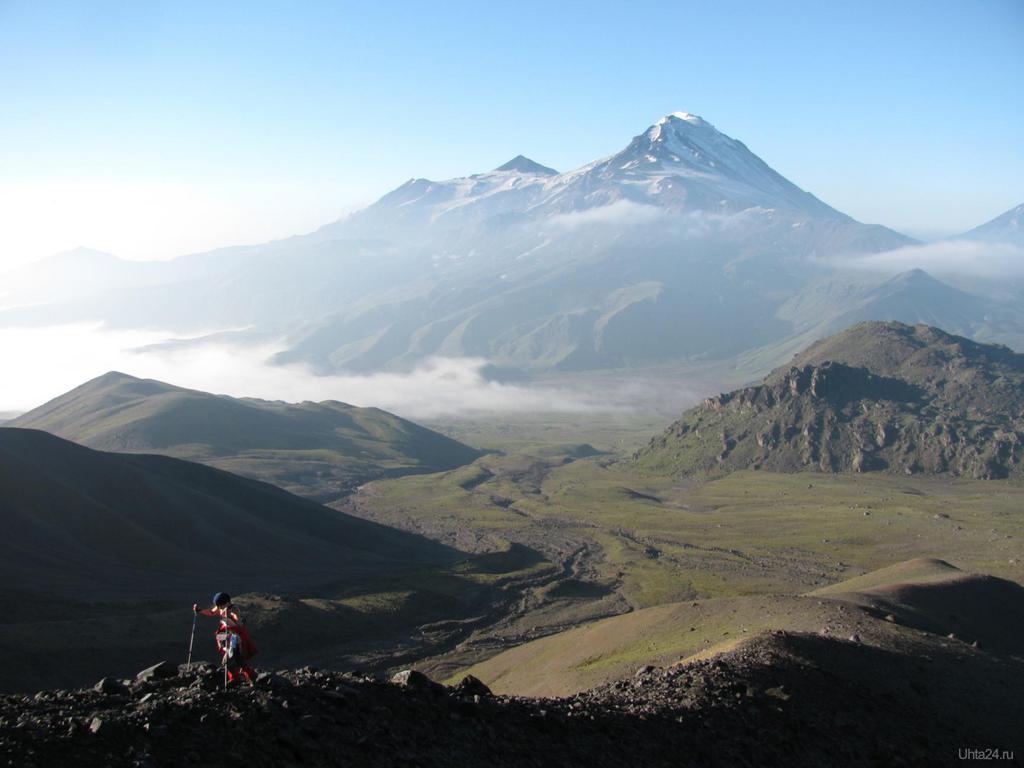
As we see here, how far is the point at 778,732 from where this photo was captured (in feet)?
74.5

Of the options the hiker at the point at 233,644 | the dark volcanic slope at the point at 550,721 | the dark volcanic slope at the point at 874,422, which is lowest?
the dark volcanic slope at the point at 874,422

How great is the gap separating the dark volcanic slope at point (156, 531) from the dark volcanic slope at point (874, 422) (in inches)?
3616

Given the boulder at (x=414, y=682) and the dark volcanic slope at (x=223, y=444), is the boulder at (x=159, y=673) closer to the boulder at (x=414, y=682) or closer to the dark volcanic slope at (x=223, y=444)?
the boulder at (x=414, y=682)

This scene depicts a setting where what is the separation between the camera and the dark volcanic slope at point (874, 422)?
529ft

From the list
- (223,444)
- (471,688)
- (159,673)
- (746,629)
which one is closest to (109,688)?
(159,673)

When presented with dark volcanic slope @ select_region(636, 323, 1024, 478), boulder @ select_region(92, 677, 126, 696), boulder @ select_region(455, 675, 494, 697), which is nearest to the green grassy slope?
boulder @ select_region(455, 675, 494, 697)

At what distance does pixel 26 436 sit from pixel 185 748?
95.5 metres

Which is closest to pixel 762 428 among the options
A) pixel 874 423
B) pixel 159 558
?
pixel 874 423

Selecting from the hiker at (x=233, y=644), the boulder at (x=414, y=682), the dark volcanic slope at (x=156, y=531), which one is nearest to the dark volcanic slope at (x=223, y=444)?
the dark volcanic slope at (x=156, y=531)

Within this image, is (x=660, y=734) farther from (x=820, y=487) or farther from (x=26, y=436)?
(x=820, y=487)

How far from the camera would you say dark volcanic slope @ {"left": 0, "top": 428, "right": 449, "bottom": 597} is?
7069 cm

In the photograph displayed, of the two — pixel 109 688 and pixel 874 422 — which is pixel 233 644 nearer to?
pixel 109 688

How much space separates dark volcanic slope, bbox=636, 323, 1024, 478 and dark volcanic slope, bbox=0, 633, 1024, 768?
5634 inches

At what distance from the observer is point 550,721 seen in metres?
19.8
